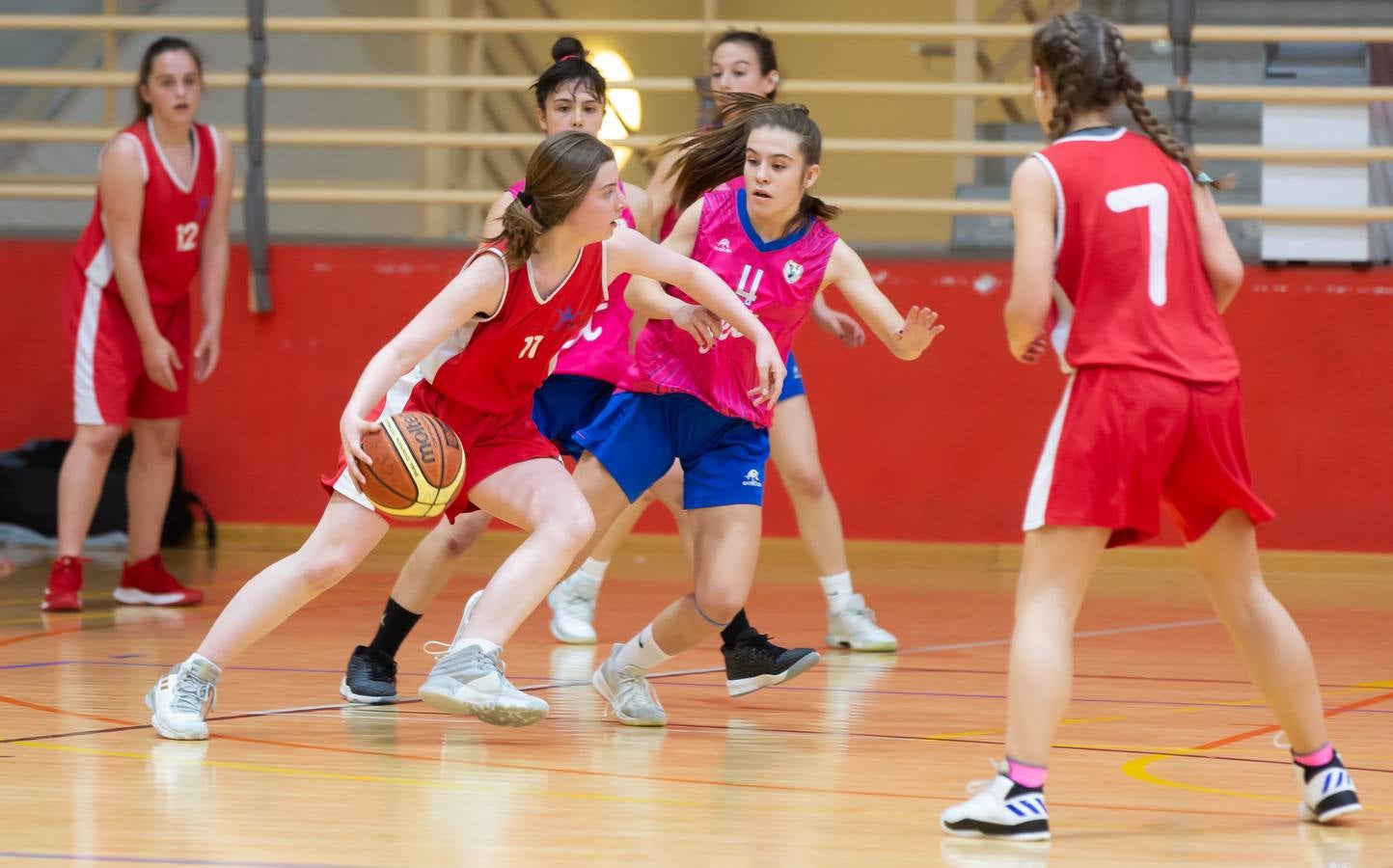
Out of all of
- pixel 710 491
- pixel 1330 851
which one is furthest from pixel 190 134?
pixel 1330 851

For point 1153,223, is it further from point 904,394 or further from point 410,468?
point 904,394

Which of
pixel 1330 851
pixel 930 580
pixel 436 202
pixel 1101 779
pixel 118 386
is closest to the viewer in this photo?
pixel 1330 851

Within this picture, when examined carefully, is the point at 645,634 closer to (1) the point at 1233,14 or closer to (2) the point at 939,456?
(2) the point at 939,456

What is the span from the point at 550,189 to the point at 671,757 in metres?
1.18

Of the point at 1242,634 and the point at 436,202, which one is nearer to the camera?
the point at 1242,634

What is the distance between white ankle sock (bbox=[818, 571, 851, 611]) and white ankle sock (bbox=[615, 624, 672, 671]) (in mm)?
1399

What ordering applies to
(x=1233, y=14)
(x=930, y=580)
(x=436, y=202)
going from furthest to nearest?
(x=1233, y=14)
(x=436, y=202)
(x=930, y=580)

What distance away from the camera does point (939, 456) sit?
24.9 ft

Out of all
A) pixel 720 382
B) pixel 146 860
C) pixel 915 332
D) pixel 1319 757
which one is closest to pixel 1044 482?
pixel 1319 757

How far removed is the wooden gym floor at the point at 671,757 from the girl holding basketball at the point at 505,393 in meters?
0.22

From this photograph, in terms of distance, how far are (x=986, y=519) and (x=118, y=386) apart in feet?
11.7

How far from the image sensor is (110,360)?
6.13 m

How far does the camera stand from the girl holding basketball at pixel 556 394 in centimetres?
423

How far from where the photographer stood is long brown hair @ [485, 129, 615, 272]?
363 centimetres
